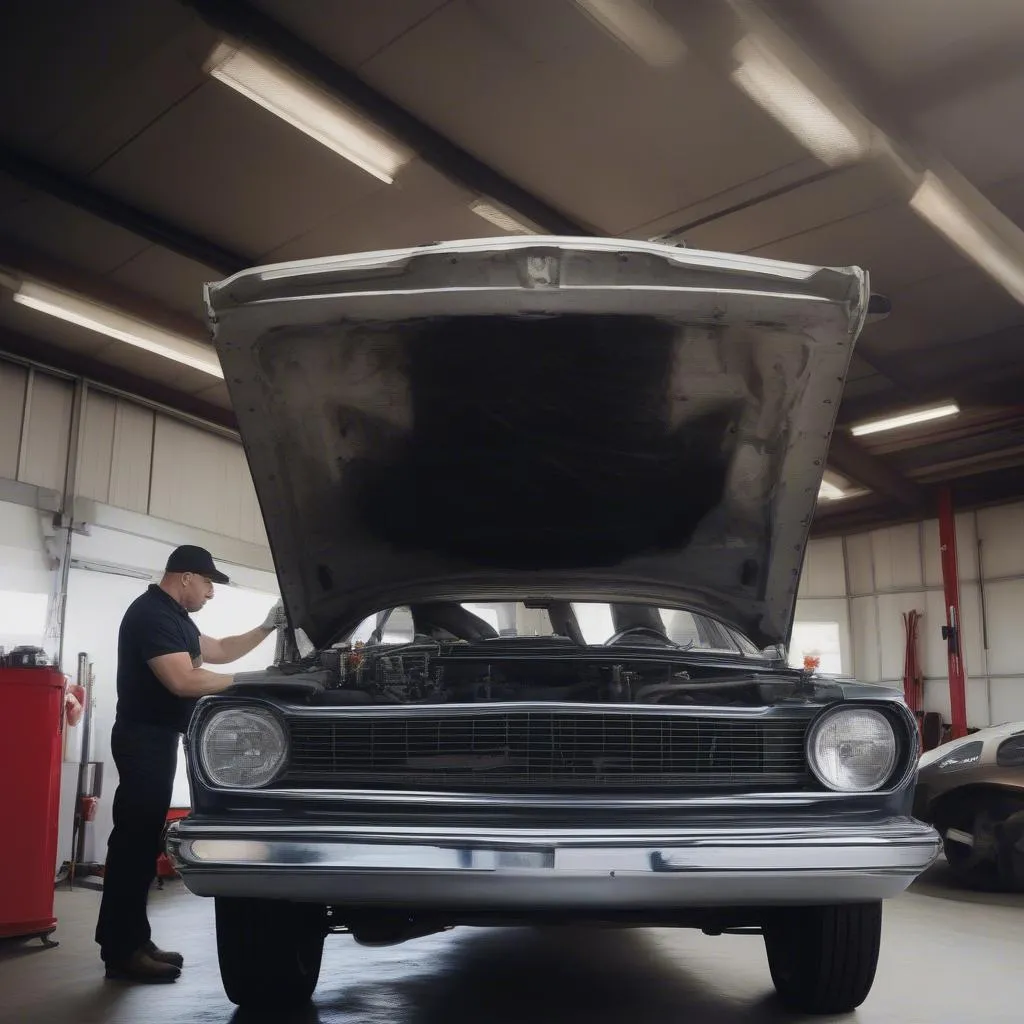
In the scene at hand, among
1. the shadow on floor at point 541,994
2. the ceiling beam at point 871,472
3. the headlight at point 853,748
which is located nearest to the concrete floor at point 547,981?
the shadow on floor at point 541,994

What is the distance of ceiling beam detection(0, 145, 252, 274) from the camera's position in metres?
6.35

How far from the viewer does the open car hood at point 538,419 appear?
8.06ft

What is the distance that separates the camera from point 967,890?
534cm

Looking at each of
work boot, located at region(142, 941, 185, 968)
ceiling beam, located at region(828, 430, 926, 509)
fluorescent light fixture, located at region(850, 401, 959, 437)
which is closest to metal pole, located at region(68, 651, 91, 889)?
work boot, located at region(142, 941, 185, 968)

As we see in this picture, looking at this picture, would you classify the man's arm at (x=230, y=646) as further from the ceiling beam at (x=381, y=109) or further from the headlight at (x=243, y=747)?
the ceiling beam at (x=381, y=109)

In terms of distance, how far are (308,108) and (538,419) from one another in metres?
3.61

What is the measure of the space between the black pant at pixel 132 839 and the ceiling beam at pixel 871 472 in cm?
923

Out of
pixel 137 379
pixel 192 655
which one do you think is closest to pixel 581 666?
pixel 192 655

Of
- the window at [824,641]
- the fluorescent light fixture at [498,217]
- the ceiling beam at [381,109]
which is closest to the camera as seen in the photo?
the ceiling beam at [381,109]

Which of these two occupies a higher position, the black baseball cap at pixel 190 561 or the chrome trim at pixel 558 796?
the black baseball cap at pixel 190 561

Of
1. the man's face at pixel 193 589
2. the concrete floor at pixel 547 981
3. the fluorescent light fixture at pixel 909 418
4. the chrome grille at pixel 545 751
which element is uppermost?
the fluorescent light fixture at pixel 909 418

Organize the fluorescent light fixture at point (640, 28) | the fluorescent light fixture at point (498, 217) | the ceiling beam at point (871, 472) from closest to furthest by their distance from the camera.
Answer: the fluorescent light fixture at point (640, 28) → the fluorescent light fixture at point (498, 217) → the ceiling beam at point (871, 472)

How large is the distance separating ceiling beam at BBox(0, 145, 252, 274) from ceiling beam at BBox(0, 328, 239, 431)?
126 cm

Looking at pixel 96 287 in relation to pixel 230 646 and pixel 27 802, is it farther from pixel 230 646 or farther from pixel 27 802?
pixel 27 802
